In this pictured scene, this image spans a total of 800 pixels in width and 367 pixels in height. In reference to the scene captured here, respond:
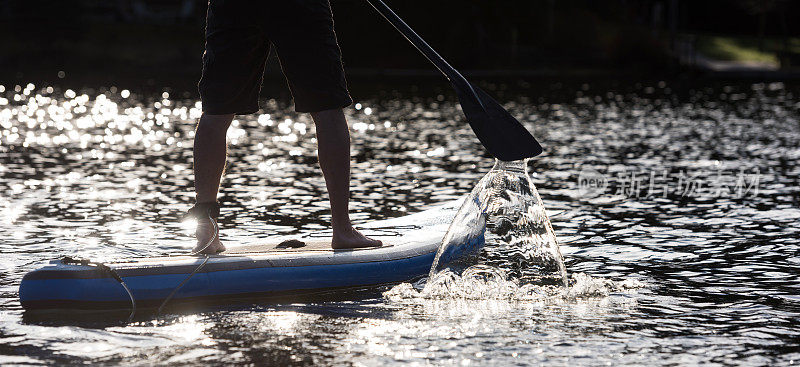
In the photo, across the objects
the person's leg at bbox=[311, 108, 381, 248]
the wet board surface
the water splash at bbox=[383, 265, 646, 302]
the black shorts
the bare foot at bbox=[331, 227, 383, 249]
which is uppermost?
the black shorts

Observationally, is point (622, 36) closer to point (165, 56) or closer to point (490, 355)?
point (165, 56)

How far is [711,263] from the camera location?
586 centimetres

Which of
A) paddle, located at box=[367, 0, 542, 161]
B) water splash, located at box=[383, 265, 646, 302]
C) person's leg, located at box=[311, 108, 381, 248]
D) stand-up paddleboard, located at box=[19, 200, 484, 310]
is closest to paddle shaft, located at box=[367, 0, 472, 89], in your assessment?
paddle, located at box=[367, 0, 542, 161]

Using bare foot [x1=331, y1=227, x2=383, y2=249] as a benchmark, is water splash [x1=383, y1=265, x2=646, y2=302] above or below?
below

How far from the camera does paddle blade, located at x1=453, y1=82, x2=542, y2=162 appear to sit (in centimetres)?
517

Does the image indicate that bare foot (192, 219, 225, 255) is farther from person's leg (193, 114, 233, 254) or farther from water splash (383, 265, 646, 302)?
water splash (383, 265, 646, 302)

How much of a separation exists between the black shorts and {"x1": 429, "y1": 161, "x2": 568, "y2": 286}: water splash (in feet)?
2.88

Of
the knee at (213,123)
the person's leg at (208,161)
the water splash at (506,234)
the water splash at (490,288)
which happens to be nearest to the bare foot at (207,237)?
the person's leg at (208,161)

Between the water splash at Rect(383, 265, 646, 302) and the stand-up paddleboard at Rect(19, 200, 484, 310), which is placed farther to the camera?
the water splash at Rect(383, 265, 646, 302)

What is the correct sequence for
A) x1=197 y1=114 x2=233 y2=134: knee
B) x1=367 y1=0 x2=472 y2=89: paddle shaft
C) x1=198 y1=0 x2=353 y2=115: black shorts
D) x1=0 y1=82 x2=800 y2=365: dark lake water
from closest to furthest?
1. x1=0 y1=82 x2=800 y2=365: dark lake water
2. x1=198 y1=0 x2=353 y2=115: black shorts
3. x1=197 y1=114 x2=233 y2=134: knee
4. x1=367 y1=0 x2=472 y2=89: paddle shaft

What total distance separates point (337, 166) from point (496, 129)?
31.2 inches

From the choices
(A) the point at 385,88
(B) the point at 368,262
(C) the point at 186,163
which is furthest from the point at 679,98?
(B) the point at 368,262

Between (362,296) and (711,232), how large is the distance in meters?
2.99

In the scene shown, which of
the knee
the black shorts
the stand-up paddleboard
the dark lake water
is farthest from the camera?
the knee
